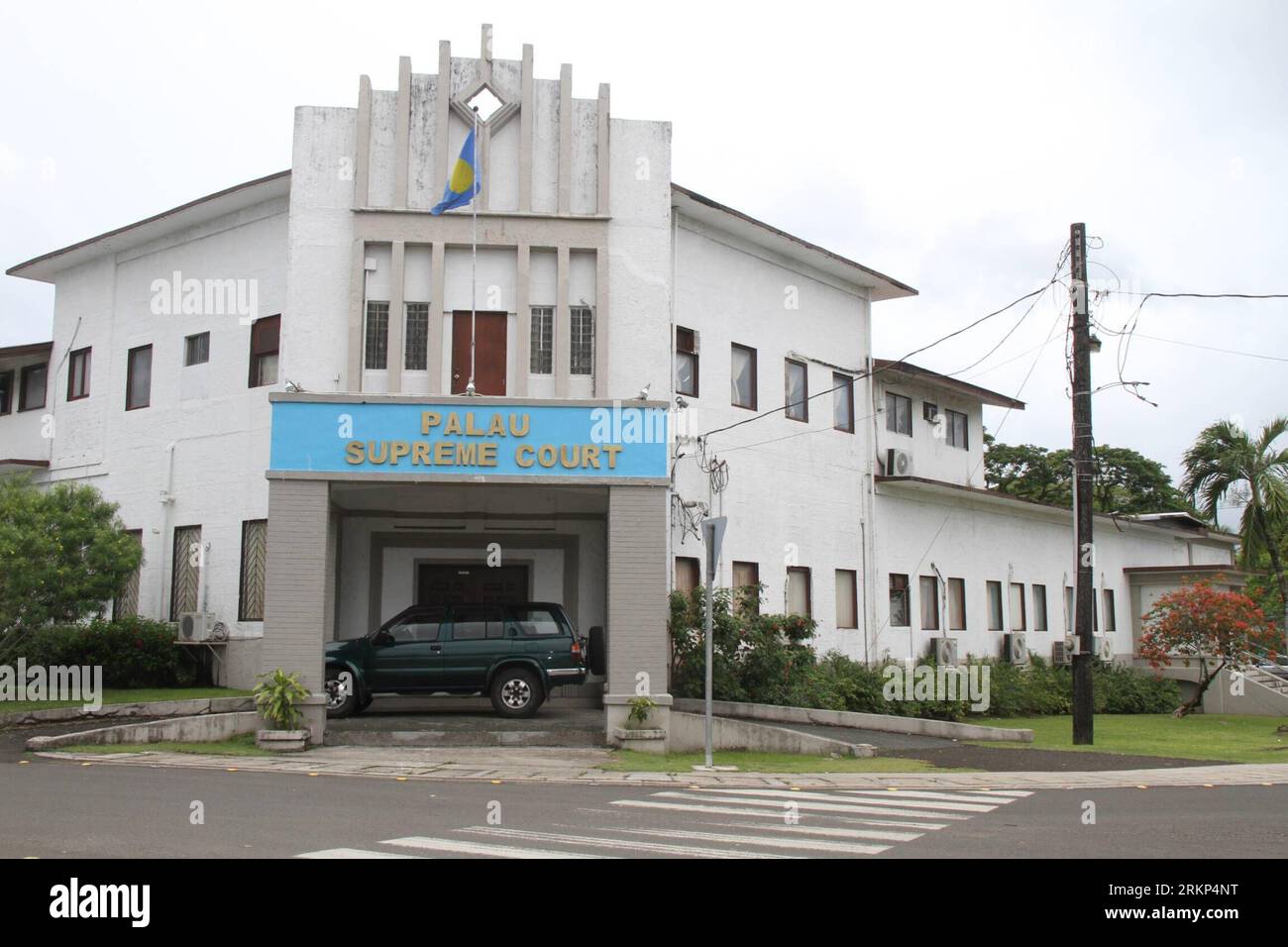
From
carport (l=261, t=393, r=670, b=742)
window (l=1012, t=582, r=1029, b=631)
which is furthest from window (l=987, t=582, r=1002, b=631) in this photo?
carport (l=261, t=393, r=670, b=742)

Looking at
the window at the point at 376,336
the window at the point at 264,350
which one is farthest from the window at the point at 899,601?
the window at the point at 264,350

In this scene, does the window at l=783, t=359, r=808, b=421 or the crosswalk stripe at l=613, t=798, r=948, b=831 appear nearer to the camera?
the crosswalk stripe at l=613, t=798, r=948, b=831

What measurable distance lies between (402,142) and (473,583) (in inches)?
314

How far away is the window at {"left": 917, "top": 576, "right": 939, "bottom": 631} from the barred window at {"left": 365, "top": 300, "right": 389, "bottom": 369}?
48.8 ft

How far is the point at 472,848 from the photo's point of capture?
8.84 m

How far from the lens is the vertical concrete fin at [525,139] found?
19.3 meters

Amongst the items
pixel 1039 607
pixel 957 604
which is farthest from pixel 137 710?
pixel 1039 607

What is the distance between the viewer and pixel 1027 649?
31.9m

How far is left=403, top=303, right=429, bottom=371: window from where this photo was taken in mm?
19391

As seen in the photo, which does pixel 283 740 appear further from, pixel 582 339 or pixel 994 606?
pixel 994 606

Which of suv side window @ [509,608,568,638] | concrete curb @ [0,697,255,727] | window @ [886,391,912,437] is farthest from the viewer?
window @ [886,391,912,437]

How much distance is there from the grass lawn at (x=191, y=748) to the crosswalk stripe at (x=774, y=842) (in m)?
8.26

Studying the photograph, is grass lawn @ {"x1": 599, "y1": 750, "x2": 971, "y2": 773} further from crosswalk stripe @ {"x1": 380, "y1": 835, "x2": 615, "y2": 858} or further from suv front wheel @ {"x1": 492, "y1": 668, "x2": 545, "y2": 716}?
crosswalk stripe @ {"x1": 380, "y1": 835, "x2": 615, "y2": 858}
